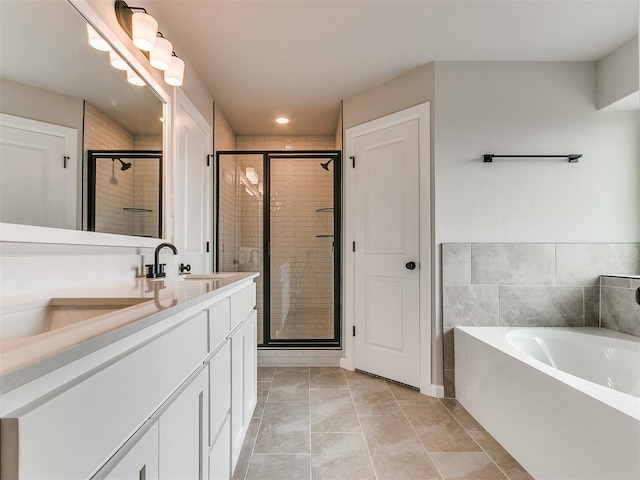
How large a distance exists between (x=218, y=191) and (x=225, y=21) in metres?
1.53

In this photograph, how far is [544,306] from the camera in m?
2.42

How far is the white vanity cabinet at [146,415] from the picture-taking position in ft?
1.33

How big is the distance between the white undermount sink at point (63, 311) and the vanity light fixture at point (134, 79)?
1159mm

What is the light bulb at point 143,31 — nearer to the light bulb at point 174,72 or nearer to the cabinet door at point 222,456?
the light bulb at point 174,72

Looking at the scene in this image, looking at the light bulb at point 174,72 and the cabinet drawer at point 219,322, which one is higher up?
the light bulb at point 174,72

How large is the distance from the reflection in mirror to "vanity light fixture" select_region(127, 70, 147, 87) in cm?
33

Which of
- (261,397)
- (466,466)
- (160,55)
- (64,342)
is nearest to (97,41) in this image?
(160,55)

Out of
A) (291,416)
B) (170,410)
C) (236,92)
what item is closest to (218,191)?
(236,92)

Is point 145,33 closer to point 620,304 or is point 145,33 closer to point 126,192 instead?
point 126,192

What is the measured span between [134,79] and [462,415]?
273cm

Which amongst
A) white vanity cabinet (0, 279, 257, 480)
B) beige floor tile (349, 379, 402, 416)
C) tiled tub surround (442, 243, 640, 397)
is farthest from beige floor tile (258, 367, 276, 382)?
tiled tub surround (442, 243, 640, 397)

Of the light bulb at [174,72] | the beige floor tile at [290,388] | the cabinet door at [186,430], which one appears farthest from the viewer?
the beige floor tile at [290,388]

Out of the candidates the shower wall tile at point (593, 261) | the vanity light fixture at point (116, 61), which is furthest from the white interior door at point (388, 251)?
the vanity light fixture at point (116, 61)

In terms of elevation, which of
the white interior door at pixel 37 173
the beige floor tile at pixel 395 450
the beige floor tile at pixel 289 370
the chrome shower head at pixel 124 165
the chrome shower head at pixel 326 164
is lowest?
the beige floor tile at pixel 289 370
